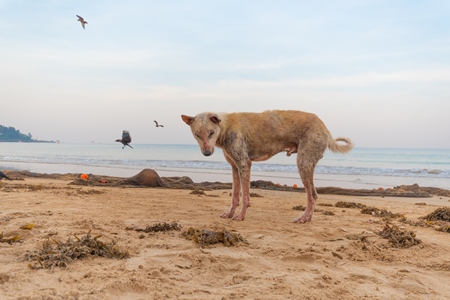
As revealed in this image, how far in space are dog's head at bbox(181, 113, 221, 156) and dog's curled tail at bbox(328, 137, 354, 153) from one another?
215cm

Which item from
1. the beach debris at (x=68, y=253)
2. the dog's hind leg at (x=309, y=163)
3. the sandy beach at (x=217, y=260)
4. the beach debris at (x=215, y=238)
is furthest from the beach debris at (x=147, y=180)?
the beach debris at (x=68, y=253)

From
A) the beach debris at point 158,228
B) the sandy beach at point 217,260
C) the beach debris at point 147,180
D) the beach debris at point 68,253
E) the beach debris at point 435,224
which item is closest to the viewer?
the sandy beach at point 217,260

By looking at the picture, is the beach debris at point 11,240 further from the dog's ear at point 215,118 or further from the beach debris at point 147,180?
the beach debris at point 147,180

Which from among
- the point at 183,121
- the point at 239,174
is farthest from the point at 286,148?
the point at 183,121

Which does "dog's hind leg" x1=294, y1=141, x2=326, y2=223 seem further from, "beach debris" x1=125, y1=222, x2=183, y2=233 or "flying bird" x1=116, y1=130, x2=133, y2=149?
"flying bird" x1=116, y1=130, x2=133, y2=149

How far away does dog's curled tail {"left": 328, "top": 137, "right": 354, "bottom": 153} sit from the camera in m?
6.87

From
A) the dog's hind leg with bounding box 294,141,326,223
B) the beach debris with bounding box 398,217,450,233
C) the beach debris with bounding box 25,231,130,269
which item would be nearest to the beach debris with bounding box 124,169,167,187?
the dog's hind leg with bounding box 294,141,326,223

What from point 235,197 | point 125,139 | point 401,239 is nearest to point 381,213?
point 401,239

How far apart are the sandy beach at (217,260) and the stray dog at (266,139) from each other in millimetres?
632

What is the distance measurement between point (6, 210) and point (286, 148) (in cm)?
500

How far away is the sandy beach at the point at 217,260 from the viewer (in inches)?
120

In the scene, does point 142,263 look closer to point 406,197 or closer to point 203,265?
point 203,265

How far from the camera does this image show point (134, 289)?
3010 mm

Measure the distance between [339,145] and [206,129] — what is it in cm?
261
